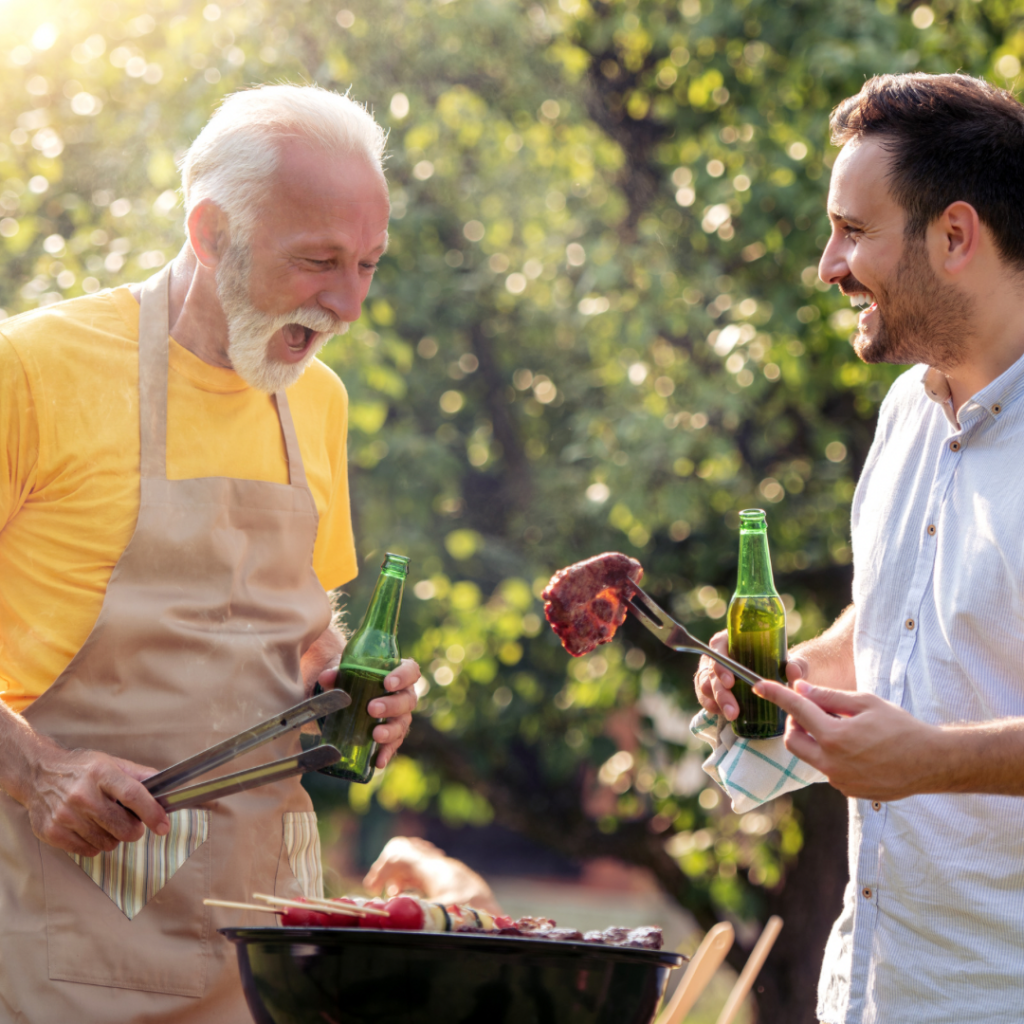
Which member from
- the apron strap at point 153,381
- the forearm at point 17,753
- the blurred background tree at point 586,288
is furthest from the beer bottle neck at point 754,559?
the blurred background tree at point 586,288

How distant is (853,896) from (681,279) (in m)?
4.31

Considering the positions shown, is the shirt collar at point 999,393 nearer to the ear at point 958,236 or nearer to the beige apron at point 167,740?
the ear at point 958,236

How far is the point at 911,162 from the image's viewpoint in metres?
2.22

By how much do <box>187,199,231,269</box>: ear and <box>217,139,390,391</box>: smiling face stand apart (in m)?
0.04

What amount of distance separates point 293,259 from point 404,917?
1246 millimetres

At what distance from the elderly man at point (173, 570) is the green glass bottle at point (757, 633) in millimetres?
604

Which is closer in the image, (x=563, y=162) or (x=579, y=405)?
(x=563, y=162)

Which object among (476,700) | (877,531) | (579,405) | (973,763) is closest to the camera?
(973,763)

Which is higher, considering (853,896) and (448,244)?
(448,244)

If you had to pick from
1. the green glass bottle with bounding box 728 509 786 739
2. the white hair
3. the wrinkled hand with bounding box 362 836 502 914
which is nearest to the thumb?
the green glass bottle with bounding box 728 509 786 739

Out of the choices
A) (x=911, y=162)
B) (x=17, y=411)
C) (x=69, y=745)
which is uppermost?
(x=911, y=162)

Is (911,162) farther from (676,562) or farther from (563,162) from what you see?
(563,162)

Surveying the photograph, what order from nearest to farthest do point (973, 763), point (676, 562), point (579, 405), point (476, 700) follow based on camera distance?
1. point (973, 763)
2. point (676, 562)
3. point (476, 700)
4. point (579, 405)

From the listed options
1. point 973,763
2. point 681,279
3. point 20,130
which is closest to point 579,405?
point 681,279
